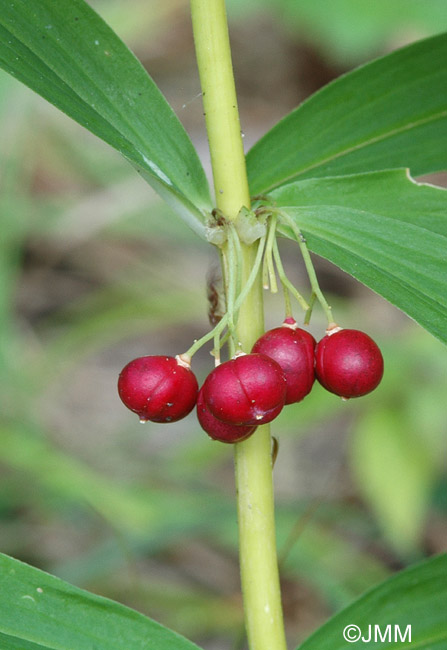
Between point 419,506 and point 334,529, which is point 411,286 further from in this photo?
point 334,529

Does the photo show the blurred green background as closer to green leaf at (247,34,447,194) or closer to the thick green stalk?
the thick green stalk

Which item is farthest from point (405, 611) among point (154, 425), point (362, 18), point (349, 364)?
point (362, 18)

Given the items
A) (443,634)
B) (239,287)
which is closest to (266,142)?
(239,287)

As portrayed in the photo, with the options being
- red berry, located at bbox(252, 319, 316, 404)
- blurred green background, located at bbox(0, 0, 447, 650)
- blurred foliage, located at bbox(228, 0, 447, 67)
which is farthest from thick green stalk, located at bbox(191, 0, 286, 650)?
blurred foliage, located at bbox(228, 0, 447, 67)

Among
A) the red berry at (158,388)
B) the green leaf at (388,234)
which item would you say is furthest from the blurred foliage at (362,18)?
the red berry at (158,388)

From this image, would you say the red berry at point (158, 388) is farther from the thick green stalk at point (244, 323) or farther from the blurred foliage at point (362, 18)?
the blurred foliage at point (362, 18)

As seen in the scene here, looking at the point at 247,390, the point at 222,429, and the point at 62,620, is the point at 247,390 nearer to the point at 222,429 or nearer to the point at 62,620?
the point at 222,429
